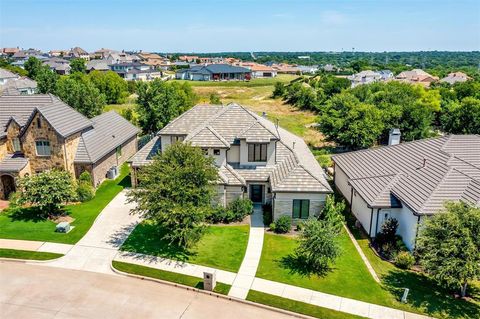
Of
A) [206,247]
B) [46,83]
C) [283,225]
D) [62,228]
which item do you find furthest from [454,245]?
[46,83]

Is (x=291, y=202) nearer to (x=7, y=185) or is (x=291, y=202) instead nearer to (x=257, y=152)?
(x=257, y=152)

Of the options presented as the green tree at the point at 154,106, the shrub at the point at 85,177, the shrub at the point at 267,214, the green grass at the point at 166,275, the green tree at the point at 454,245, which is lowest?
the green grass at the point at 166,275

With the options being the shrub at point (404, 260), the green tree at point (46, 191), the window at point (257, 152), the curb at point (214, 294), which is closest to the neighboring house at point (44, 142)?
the green tree at point (46, 191)

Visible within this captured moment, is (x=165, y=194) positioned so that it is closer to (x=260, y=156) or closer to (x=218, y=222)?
(x=218, y=222)

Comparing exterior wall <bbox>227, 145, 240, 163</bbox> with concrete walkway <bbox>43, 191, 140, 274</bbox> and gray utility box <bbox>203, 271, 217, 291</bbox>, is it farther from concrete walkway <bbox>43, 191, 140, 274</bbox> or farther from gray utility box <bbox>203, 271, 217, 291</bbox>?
gray utility box <bbox>203, 271, 217, 291</bbox>

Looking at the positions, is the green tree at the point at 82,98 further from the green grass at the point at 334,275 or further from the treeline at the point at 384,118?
the green grass at the point at 334,275

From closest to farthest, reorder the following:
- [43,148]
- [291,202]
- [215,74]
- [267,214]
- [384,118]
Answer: [291,202] < [267,214] < [43,148] < [384,118] < [215,74]

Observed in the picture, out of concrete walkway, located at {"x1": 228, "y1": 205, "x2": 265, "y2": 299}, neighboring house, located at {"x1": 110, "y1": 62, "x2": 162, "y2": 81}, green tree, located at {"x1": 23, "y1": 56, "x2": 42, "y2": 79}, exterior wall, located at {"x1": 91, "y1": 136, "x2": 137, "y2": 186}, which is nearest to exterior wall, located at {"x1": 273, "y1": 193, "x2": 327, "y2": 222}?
concrete walkway, located at {"x1": 228, "y1": 205, "x2": 265, "y2": 299}
